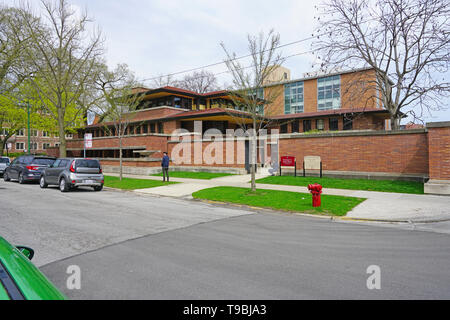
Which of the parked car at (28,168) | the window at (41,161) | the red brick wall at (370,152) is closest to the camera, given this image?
the red brick wall at (370,152)

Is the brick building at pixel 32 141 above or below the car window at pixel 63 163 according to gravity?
above

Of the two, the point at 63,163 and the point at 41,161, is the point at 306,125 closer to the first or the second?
the point at 41,161

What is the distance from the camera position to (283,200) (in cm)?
1188

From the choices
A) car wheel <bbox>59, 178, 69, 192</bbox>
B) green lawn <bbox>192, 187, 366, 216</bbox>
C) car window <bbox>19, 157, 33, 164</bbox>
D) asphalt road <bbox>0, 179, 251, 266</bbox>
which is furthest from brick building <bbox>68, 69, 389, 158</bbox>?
asphalt road <bbox>0, 179, 251, 266</bbox>

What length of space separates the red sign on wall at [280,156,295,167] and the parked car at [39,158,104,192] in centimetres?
1073

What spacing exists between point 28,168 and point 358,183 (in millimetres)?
19209

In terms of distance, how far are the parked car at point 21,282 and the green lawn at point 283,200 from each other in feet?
30.0

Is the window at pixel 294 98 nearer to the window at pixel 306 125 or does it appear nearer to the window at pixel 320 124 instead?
the window at pixel 306 125

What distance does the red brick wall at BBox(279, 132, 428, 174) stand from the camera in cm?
1561

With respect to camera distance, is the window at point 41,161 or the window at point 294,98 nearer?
the window at point 41,161

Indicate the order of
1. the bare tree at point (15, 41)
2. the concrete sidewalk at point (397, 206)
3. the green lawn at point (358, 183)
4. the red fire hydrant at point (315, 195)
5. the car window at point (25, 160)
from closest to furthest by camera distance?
the concrete sidewalk at point (397, 206) → the red fire hydrant at point (315, 195) → the green lawn at point (358, 183) → the car window at point (25, 160) → the bare tree at point (15, 41)

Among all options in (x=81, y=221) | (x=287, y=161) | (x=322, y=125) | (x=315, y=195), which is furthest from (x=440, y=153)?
(x=322, y=125)

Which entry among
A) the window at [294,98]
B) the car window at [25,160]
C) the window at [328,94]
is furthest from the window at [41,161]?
the window at [294,98]

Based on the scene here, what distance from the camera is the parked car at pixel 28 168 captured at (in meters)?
19.3
